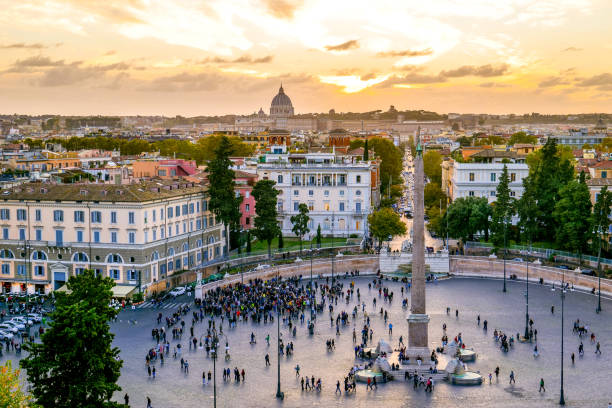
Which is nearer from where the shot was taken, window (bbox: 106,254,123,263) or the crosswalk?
the crosswalk

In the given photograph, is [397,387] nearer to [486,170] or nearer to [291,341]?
[291,341]

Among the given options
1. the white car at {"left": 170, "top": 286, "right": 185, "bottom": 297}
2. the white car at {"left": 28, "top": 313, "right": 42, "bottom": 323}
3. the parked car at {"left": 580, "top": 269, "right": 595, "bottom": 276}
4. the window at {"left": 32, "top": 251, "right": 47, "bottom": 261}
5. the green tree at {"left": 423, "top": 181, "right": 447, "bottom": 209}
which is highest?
the green tree at {"left": 423, "top": 181, "right": 447, "bottom": 209}

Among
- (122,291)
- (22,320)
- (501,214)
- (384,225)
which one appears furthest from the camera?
(384,225)

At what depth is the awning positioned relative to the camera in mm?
55188

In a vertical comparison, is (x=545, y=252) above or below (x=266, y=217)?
below

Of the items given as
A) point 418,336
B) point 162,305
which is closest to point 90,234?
point 162,305

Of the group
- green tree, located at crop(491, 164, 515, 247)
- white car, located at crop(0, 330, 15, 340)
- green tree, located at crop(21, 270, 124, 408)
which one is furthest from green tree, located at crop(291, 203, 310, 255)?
green tree, located at crop(21, 270, 124, 408)

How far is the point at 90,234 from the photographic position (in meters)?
58.7

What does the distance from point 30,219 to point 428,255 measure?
32.0m

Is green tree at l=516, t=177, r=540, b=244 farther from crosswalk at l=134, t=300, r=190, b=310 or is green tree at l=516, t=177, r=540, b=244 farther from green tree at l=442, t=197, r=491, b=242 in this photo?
crosswalk at l=134, t=300, r=190, b=310

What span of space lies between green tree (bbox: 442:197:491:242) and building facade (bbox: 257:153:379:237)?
1066cm

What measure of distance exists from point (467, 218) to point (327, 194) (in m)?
15.4

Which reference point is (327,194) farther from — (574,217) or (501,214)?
(574,217)

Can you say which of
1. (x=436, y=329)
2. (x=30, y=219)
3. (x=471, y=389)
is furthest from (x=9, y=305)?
(x=471, y=389)
